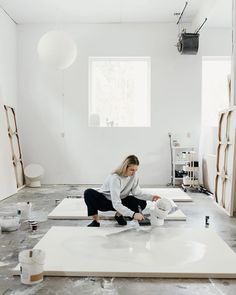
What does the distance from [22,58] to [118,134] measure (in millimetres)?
2470

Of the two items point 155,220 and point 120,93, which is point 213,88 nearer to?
point 120,93

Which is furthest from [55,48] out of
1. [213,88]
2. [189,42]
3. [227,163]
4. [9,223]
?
[213,88]

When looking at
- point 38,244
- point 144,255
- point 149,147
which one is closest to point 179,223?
point 144,255

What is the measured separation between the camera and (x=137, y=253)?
9.67ft

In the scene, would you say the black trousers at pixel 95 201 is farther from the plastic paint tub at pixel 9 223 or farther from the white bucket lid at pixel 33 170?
the white bucket lid at pixel 33 170

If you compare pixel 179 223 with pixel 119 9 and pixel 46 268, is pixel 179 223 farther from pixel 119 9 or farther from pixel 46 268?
pixel 119 9

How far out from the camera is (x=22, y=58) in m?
7.43

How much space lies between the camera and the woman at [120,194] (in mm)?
3641

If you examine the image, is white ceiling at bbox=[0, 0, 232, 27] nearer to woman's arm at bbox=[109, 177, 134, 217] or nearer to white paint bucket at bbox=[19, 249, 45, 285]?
woman's arm at bbox=[109, 177, 134, 217]

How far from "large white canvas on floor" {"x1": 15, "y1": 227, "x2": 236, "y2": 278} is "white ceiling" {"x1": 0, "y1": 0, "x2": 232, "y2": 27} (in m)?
4.02

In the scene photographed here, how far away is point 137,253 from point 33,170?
454 centimetres

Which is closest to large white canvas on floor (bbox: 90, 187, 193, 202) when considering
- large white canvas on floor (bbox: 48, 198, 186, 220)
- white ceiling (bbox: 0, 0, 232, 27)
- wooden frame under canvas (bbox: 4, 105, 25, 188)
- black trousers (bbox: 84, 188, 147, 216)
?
large white canvas on floor (bbox: 48, 198, 186, 220)

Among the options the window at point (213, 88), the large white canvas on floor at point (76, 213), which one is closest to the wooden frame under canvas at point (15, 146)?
the large white canvas on floor at point (76, 213)

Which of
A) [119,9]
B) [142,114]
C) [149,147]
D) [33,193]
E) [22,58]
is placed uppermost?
[119,9]
